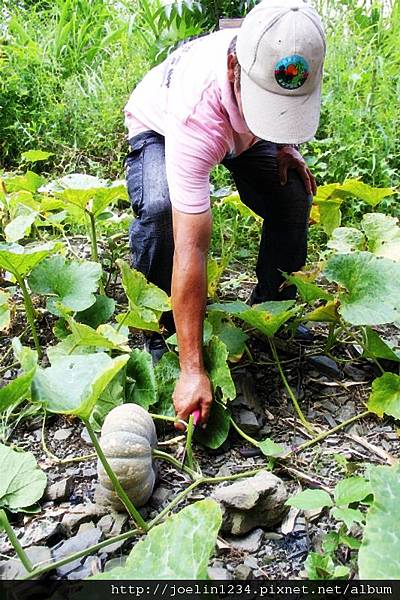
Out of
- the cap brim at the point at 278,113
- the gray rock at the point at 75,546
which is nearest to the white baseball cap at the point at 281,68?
the cap brim at the point at 278,113

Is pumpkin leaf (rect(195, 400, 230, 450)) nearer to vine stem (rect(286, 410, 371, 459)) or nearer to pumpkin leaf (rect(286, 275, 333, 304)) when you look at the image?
vine stem (rect(286, 410, 371, 459))

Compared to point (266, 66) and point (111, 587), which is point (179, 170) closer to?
point (266, 66)

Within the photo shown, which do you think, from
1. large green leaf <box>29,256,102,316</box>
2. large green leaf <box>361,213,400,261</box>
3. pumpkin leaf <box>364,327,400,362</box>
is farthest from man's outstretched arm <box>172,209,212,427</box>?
large green leaf <box>361,213,400,261</box>

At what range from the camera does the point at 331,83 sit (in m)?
3.19

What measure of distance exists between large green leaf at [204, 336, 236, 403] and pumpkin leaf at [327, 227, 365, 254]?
0.54 metres

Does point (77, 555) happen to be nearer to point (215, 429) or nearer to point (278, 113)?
point (215, 429)

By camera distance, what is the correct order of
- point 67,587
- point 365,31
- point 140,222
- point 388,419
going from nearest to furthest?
point 67,587 → point 388,419 → point 140,222 → point 365,31

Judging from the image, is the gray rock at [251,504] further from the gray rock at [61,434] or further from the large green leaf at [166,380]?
the gray rock at [61,434]

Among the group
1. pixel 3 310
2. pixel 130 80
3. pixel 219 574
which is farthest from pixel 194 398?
pixel 130 80

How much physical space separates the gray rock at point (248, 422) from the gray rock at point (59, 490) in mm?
440

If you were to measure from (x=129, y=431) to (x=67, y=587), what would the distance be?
316 millimetres

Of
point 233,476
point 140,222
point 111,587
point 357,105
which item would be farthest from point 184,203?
point 357,105

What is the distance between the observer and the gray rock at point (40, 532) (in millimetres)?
1353

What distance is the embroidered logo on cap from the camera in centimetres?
141
